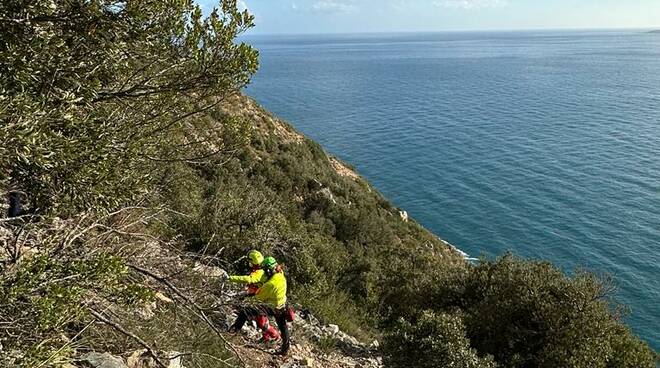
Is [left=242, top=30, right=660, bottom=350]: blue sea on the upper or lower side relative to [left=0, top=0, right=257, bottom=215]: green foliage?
lower

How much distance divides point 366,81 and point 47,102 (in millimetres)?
108047

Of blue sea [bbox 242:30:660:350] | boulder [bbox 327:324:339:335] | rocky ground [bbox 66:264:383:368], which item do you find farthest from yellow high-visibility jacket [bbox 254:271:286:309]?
blue sea [bbox 242:30:660:350]

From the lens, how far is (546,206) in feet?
135

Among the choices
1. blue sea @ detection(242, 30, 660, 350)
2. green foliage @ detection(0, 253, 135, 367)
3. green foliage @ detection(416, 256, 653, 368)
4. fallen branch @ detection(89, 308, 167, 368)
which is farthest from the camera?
blue sea @ detection(242, 30, 660, 350)

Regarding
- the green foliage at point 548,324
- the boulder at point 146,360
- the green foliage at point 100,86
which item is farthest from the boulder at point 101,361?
the green foliage at point 548,324

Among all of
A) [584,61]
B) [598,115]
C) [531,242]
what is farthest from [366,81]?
[531,242]

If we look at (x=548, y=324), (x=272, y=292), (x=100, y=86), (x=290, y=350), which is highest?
(x=100, y=86)

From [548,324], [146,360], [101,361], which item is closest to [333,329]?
[548,324]

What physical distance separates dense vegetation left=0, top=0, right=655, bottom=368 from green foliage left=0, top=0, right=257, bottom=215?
0.02 metres

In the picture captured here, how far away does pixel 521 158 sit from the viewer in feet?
171

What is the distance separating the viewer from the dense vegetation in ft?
14.8

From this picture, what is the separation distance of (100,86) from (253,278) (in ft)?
13.9

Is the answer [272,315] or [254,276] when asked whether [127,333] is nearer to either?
[254,276]

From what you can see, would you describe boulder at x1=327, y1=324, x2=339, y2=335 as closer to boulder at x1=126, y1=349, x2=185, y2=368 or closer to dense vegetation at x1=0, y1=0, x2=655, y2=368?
dense vegetation at x1=0, y1=0, x2=655, y2=368
